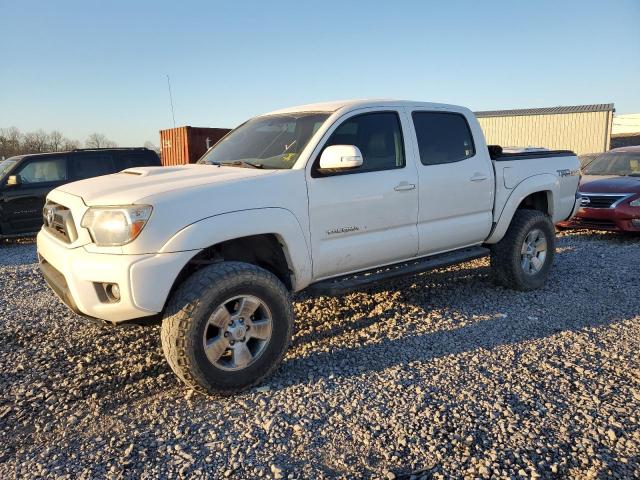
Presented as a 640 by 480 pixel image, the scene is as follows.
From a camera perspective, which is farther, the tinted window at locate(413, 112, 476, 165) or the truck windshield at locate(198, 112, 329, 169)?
the tinted window at locate(413, 112, 476, 165)

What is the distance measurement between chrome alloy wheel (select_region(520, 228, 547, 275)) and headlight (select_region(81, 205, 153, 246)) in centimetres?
401

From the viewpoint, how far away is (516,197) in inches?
198

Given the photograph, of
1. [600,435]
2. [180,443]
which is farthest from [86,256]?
[600,435]

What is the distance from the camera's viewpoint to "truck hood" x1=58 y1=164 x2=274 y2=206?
3.01 metres

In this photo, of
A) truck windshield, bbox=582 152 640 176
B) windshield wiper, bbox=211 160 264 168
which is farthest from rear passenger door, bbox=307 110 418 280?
truck windshield, bbox=582 152 640 176

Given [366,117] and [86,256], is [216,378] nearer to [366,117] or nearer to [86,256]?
[86,256]

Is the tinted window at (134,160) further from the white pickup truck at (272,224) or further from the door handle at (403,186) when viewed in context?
the door handle at (403,186)

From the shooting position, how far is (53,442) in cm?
270

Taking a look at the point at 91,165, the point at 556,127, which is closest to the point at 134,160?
the point at 91,165

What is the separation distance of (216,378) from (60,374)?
1.25 meters

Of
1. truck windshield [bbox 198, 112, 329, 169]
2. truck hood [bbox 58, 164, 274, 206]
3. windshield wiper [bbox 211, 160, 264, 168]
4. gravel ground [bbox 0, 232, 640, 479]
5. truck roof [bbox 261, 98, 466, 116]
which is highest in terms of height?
truck roof [bbox 261, 98, 466, 116]

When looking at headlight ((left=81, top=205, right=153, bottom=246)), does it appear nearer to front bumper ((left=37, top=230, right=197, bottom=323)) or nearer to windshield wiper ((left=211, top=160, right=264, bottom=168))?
front bumper ((left=37, top=230, right=197, bottom=323))

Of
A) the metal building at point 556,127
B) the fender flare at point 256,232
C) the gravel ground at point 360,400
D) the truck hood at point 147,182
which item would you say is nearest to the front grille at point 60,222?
the truck hood at point 147,182

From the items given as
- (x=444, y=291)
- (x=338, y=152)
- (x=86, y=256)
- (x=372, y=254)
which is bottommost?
(x=444, y=291)
